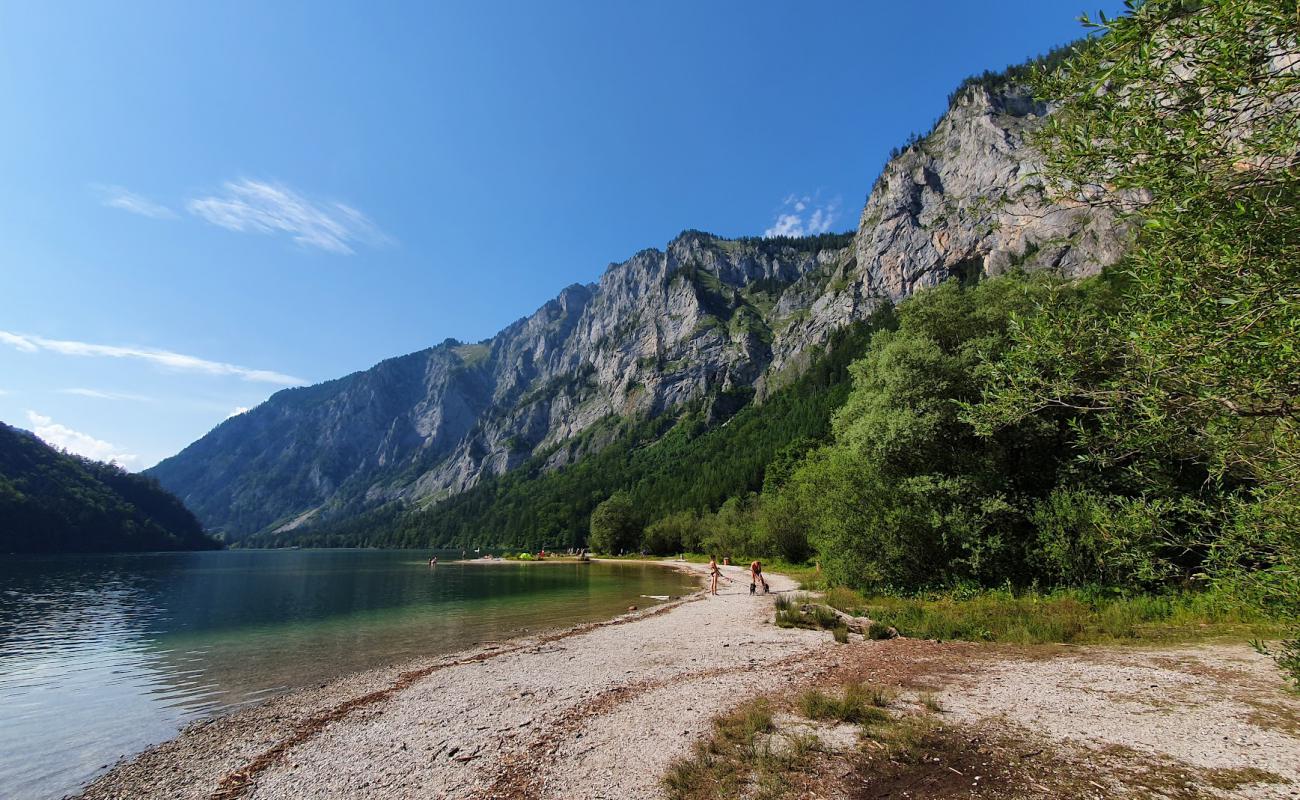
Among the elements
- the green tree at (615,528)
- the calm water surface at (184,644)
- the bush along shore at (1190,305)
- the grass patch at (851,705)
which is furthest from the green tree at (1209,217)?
the green tree at (615,528)

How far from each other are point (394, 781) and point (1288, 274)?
1588cm

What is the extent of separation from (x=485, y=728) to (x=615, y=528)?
373 feet

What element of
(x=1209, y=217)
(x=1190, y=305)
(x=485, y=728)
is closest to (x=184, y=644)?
(x=485, y=728)

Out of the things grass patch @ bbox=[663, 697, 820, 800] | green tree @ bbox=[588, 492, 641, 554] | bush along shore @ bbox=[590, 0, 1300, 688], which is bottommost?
green tree @ bbox=[588, 492, 641, 554]

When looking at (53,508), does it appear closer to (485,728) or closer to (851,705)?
(485,728)

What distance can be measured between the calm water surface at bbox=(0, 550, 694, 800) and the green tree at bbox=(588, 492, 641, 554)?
2472 inches

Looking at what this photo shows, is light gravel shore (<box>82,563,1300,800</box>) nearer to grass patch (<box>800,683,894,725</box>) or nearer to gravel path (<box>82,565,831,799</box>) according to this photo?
gravel path (<box>82,565,831,799</box>)

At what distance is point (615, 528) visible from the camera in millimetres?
124562

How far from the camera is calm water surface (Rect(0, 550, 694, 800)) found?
15930 mm

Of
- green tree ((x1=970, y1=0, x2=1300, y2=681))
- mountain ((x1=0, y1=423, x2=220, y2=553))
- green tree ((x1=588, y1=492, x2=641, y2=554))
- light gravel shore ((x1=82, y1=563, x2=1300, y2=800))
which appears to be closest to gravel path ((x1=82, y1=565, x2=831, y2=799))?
light gravel shore ((x1=82, y1=563, x2=1300, y2=800))

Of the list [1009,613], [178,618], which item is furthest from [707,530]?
[1009,613]

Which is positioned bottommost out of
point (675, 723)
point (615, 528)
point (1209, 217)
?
point (615, 528)

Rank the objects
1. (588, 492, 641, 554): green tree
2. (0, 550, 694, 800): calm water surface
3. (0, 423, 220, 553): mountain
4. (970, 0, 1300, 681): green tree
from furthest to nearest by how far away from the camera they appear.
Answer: (0, 423, 220, 553): mountain → (588, 492, 641, 554): green tree → (0, 550, 694, 800): calm water surface → (970, 0, 1300, 681): green tree

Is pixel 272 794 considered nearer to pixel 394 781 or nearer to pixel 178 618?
pixel 394 781
